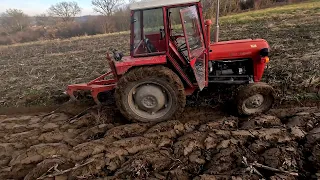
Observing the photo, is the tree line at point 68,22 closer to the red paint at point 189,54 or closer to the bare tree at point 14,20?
the bare tree at point 14,20

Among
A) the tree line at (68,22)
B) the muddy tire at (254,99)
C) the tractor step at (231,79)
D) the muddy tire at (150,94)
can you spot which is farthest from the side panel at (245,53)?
the tree line at (68,22)

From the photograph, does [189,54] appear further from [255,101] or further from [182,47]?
[255,101]

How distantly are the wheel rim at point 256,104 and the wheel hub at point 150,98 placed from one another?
1.44m

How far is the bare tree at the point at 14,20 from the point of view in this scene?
117 ft

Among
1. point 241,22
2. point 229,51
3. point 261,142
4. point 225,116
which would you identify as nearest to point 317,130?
point 261,142

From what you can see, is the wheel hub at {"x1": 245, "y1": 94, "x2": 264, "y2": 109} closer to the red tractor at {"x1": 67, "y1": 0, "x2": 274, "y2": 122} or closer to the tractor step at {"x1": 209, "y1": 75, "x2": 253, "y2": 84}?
the red tractor at {"x1": 67, "y1": 0, "x2": 274, "y2": 122}

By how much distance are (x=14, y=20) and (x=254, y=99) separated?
132 feet

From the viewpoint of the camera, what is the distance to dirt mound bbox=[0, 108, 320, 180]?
3.30 m

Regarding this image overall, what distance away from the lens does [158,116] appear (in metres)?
4.66

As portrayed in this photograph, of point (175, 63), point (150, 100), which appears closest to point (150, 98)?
point (150, 100)

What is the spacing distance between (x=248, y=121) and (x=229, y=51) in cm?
130

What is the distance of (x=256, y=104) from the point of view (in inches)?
179

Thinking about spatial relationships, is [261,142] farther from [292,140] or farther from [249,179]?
[249,179]

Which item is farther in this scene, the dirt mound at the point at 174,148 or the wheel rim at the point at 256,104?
the wheel rim at the point at 256,104
